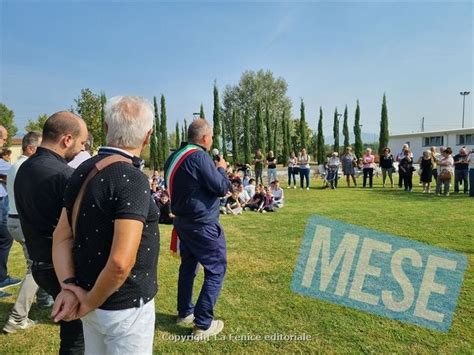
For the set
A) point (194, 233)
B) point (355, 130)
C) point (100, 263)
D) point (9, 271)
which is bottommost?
point (9, 271)

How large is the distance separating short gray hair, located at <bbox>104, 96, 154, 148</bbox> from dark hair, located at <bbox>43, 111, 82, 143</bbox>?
2.70ft

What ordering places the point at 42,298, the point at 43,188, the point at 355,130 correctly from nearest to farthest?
the point at 43,188 → the point at 42,298 → the point at 355,130

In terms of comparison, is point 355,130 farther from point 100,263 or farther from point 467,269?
point 100,263

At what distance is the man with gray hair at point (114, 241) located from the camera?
1522mm

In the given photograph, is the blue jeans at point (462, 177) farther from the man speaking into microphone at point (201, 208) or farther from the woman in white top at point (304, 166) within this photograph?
the man speaking into microphone at point (201, 208)

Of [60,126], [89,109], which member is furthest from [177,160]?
[89,109]

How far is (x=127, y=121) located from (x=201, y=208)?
170cm

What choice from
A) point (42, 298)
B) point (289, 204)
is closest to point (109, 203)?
point (42, 298)

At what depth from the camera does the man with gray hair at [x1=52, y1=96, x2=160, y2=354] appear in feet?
4.99

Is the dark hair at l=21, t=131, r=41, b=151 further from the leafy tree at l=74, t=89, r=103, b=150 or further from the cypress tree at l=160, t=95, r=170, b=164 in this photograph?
the cypress tree at l=160, t=95, r=170, b=164

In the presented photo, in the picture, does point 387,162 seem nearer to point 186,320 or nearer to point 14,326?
point 186,320

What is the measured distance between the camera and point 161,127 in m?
41.0

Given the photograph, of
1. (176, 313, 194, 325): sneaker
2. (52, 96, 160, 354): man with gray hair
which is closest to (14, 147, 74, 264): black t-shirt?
(52, 96, 160, 354): man with gray hair

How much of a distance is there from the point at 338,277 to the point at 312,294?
0.65 m
